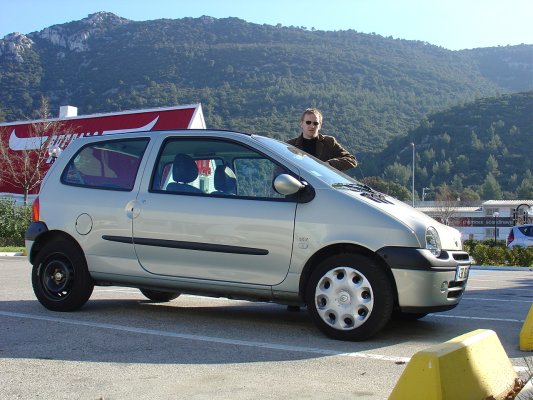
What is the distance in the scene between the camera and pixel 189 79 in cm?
10431

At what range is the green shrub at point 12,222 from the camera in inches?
1028

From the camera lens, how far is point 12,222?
2639 centimetres

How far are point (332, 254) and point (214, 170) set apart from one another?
1347 millimetres

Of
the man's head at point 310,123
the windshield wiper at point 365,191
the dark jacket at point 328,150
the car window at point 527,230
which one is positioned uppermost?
the man's head at point 310,123

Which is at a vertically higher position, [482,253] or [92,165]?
[92,165]

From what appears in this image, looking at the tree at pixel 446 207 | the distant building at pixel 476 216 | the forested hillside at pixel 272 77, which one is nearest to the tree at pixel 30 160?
the distant building at pixel 476 216

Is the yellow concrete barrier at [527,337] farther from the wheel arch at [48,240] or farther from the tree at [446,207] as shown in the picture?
the tree at [446,207]

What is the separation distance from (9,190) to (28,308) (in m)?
32.6

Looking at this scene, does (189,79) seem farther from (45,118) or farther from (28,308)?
(28,308)

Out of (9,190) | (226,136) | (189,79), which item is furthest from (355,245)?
(189,79)

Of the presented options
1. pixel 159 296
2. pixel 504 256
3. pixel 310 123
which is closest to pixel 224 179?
pixel 310 123

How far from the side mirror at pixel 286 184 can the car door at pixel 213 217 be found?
127 millimetres

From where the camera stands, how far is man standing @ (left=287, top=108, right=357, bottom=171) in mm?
7238

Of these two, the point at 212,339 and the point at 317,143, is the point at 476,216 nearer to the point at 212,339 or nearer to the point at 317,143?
the point at 317,143
